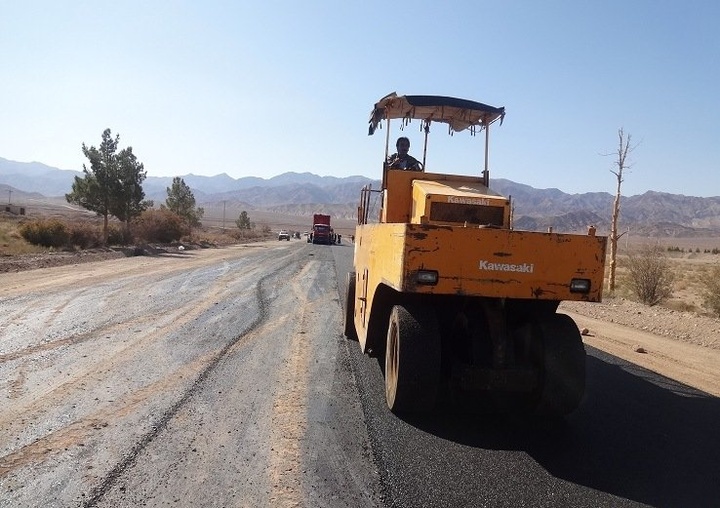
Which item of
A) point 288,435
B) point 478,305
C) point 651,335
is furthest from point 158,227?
point 288,435

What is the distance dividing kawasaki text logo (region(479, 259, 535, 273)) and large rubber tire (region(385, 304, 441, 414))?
79 centimetres

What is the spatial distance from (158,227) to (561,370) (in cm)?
4064

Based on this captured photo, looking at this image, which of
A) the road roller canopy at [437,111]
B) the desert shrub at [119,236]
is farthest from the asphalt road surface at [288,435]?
the desert shrub at [119,236]

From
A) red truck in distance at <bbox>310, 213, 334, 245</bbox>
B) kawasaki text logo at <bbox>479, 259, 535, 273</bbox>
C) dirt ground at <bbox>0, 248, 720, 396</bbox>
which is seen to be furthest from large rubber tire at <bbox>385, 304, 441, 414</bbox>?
red truck in distance at <bbox>310, 213, 334, 245</bbox>

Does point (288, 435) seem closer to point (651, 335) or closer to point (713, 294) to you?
point (651, 335)

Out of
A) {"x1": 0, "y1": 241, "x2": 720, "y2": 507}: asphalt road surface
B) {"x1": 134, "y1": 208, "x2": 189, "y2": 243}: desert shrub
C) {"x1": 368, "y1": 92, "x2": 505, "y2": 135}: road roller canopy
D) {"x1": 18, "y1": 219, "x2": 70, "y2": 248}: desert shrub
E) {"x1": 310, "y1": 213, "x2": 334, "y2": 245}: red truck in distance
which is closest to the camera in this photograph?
{"x1": 0, "y1": 241, "x2": 720, "y2": 507}: asphalt road surface

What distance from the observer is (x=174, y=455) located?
14.6ft

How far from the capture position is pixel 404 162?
8.45 m

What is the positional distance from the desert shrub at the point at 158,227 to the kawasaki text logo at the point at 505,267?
3827cm

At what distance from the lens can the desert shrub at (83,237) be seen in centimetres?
3058

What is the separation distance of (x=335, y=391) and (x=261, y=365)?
4.58 feet

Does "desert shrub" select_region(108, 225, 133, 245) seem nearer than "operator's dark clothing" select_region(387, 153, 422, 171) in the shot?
No

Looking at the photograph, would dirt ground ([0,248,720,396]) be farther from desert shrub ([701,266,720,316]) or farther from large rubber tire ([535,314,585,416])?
large rubber tire ([535,314,585,416])

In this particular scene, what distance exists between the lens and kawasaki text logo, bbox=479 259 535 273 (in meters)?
5.05
